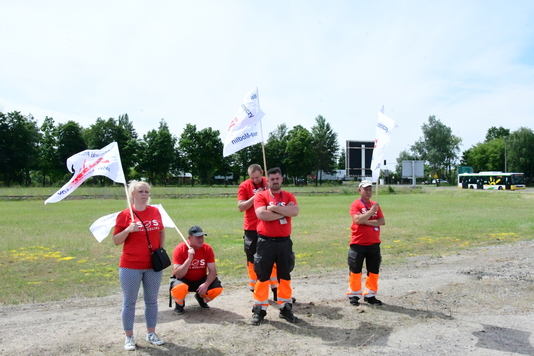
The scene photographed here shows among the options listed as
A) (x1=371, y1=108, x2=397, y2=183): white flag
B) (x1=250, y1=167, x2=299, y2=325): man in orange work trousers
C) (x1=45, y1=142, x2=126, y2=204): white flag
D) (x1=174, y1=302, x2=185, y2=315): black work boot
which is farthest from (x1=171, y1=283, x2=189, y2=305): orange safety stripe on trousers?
(x1=371, y1=108, x2=397, y2=183): white flag

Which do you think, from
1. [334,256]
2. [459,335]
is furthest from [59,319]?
[334,256]

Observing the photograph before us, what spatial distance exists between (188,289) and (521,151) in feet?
322

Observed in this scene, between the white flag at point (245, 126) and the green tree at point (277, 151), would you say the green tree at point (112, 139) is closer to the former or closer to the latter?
the green tree at point (277, 151)

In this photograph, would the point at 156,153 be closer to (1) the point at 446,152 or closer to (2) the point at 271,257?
(1) the point at 446,152

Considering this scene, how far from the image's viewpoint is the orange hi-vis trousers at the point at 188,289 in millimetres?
6137

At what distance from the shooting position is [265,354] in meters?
4.73

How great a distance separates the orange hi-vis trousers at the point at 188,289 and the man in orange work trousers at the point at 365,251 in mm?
2102

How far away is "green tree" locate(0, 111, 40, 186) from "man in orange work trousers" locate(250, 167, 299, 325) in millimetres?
82956

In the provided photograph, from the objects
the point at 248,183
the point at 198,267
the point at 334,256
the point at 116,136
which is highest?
the point at 116,136

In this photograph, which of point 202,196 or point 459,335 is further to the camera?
point 202,196

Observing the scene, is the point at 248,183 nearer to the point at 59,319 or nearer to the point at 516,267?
the point at 59,319

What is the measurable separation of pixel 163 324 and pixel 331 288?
10.9 ft

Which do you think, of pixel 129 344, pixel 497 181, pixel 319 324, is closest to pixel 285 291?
pixel 319 324

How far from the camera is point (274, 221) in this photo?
19.2 feet
